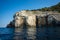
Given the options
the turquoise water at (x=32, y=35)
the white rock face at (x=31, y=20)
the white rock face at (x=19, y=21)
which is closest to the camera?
the turquoise water at (x=32, y=35)

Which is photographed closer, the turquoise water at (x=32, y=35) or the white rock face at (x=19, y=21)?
the turquoise water at (x=32, y=35)

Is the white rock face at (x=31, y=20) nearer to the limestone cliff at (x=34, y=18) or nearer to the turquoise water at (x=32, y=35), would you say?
the limestone cliff at (x=34, y=18)

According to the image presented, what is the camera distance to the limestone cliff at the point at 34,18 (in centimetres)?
7432

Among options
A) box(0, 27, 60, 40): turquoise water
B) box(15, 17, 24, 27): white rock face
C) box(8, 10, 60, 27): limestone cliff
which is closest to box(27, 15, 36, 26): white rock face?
box(8, 10, 60, 27): limestone cliff

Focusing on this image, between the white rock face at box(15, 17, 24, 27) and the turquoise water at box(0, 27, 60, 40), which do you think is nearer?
the turquoise water at box(0, 27, 60, 40)

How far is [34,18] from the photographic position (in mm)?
77625

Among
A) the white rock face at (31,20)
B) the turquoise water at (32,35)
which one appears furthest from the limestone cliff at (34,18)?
the turquoise water at (32,35)

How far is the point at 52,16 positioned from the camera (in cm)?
7469

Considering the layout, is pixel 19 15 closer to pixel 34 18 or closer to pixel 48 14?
pixel 34 18

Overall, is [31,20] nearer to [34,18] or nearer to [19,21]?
[34,18]

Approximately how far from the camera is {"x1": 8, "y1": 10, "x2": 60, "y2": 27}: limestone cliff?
74.3 metres

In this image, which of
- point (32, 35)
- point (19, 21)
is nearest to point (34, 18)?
point (19, 21)

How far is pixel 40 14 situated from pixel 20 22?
10.1 m

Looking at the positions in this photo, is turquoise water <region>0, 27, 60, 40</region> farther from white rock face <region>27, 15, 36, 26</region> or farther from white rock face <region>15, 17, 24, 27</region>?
white rock face <region>15, 17, 24, 27</region>
